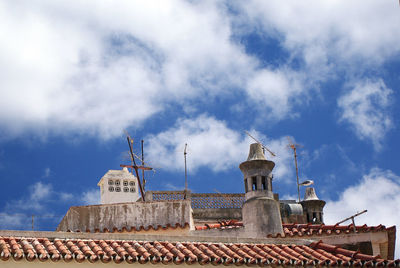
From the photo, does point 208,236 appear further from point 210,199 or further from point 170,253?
point 210,199

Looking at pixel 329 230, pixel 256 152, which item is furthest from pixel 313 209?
pixel 329 230

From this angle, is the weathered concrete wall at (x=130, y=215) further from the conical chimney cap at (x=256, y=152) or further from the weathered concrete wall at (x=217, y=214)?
the weathered concrete wall at (x=217, y=214)

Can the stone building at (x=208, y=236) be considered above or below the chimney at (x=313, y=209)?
below

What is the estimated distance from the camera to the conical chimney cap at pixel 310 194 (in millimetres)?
31188

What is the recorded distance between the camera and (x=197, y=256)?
1636cm

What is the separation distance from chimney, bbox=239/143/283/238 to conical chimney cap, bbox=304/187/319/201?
6803 mm

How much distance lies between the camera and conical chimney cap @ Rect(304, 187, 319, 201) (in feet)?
102

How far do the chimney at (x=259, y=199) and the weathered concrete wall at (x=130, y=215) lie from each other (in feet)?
7.79

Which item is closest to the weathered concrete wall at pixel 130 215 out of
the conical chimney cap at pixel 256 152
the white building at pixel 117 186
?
the conical chimney cap at pixel 256 152

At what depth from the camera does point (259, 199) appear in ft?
77.5

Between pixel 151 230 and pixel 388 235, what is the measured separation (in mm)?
8498

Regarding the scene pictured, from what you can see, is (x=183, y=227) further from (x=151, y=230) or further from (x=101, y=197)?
(x=101, y=197)

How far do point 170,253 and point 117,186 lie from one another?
30.7 meters

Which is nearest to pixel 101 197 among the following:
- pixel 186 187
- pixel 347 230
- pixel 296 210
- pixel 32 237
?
pixel 186 187
